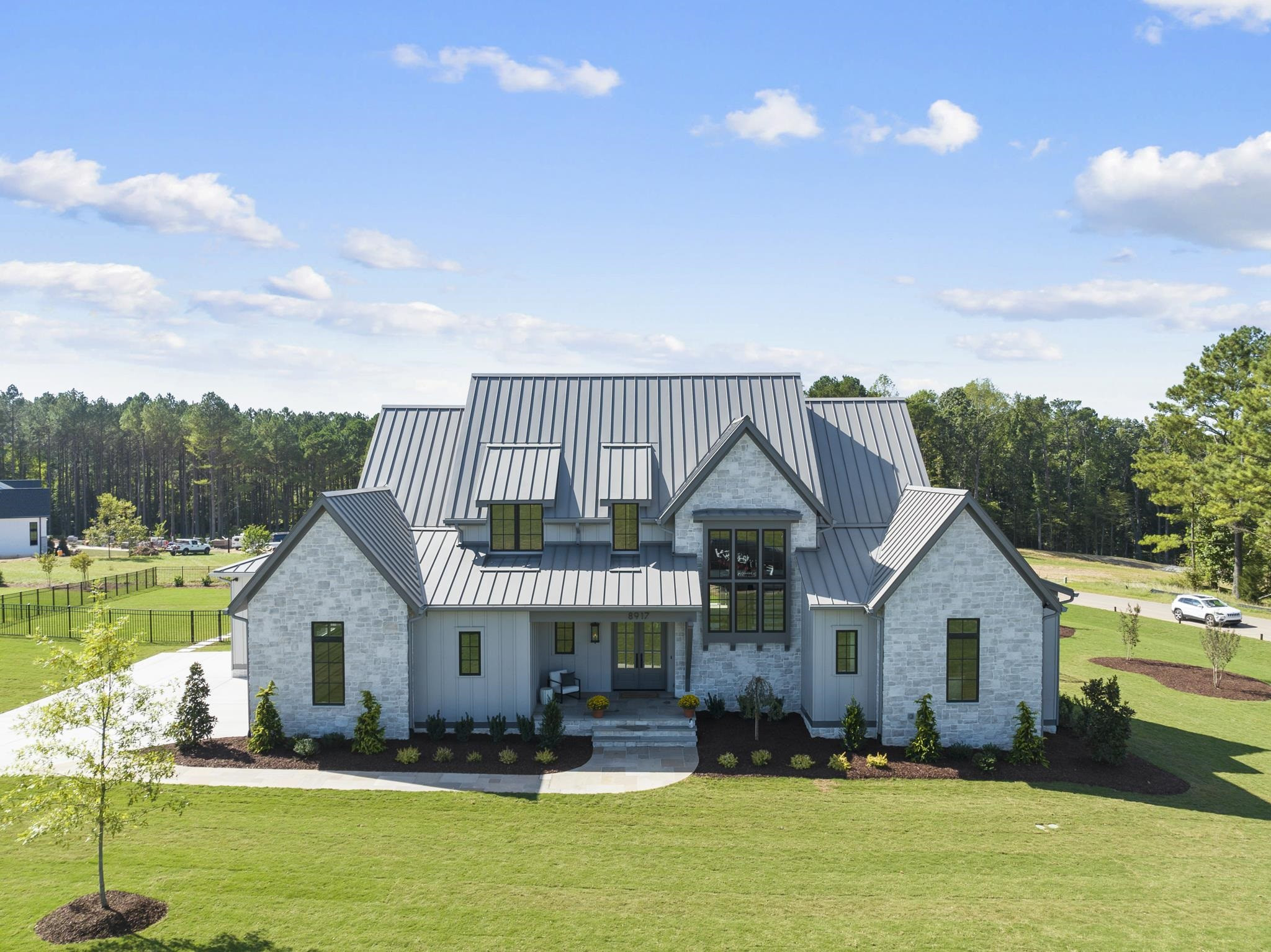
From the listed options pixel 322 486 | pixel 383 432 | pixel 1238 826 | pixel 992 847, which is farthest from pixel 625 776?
pixel 322 486

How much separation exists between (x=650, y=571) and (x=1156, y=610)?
3513cm

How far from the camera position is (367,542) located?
20750 millimetres

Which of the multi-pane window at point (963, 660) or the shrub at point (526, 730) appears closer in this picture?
the multi-pane window at point (963, 660)

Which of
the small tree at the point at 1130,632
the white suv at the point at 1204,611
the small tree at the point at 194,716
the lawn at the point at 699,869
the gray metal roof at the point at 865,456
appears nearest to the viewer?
the lawn at the point at 699,869

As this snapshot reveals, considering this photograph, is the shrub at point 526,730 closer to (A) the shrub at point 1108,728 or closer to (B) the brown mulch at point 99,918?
(B) the brown mulch at point 99,918

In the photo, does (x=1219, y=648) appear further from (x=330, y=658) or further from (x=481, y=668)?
(x=330, y=658)

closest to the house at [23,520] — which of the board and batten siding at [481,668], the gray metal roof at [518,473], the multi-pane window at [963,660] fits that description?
the gray metal roof at [518,473]

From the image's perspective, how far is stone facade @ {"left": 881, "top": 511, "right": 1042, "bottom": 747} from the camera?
66.9ft

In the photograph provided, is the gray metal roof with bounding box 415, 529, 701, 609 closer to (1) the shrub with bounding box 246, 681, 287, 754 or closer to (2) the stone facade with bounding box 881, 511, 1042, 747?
(1) the shrub with bounding box 246, 681, 287, 754

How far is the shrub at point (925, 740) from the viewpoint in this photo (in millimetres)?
19766

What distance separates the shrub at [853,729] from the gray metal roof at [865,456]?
6452 millimetres

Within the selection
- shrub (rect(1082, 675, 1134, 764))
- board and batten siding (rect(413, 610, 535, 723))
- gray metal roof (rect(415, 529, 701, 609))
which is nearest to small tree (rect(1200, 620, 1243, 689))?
shrub (rect(1082, 675, 1134, 764))

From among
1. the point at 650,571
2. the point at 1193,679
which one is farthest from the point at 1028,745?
the point at 1193,679

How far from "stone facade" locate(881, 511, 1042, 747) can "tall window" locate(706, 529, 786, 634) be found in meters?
3.74
